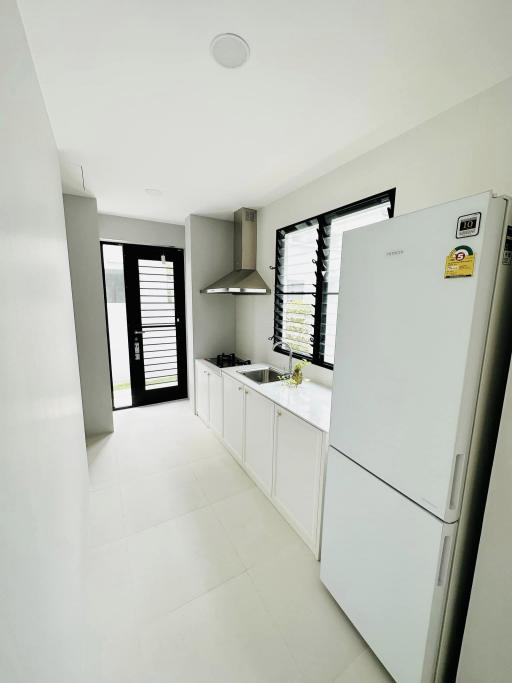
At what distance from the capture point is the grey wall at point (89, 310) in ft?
9.44

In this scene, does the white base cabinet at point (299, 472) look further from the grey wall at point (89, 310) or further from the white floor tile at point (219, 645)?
the grey wall at point (89, 310)

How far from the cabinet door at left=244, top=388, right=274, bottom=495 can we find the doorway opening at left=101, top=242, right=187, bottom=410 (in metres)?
2.13

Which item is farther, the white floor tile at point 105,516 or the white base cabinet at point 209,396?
the white base cabinet at point 209,396

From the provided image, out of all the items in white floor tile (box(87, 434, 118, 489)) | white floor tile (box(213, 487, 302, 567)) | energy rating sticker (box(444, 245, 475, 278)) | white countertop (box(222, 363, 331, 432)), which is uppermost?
energy rating sticker (box(444, 245, 475, 278))

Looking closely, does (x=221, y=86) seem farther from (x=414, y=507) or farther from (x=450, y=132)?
(x=414, y=507)

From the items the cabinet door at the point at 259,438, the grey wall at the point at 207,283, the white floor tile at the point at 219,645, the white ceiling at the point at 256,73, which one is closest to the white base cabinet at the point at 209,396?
the grey wall at the point at 207,283

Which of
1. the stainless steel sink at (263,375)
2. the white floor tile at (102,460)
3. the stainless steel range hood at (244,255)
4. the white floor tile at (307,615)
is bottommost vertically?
the white floor tile at (307,615)

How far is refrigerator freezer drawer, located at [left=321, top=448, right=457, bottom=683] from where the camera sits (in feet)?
3.35

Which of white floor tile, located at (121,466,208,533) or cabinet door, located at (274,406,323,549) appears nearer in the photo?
cabinet door, located at (274,406,323,549)

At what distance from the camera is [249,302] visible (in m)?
3.56

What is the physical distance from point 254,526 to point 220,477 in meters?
0.64

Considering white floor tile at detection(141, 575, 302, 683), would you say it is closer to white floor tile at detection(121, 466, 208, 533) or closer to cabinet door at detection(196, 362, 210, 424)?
white floor tile at detection(121, 466, 208, 533)

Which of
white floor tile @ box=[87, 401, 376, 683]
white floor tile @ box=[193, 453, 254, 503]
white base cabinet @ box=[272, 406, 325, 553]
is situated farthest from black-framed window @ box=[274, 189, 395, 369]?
white floor tile @ box=[87, 401, 376, 683]

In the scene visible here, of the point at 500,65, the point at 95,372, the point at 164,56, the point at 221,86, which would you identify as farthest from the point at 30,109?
the point at 95,372
